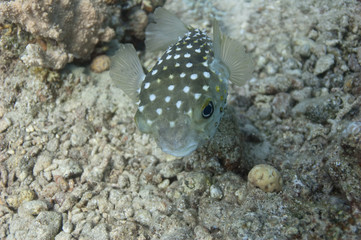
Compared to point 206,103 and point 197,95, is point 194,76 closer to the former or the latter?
point 197,95

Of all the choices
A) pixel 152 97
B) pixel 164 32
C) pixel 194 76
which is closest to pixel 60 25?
pixel 164 32

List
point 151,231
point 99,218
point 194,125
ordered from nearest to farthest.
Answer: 1. point 194,125
2. point 151,231
3. point 99,218

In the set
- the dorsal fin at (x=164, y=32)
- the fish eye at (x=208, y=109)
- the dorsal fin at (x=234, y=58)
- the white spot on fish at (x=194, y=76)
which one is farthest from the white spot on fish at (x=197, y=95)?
the dorsal fin at (x=164, y=32)

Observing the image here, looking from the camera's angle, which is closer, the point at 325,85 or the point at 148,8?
the point at 325,85

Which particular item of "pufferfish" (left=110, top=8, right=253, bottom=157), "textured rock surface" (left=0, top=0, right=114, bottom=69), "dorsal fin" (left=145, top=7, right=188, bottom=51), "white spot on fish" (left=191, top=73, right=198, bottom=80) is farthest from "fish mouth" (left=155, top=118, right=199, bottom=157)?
"textured rock surface" (left=0, top=0, right=114, bottom=69)

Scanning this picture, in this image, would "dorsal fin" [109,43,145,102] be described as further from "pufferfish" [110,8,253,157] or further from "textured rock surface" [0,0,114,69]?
"textured rock surface" [0,0,114,69]

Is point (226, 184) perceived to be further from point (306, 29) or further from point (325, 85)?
point (306, 29)

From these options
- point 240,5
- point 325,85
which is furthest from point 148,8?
point 325,85
